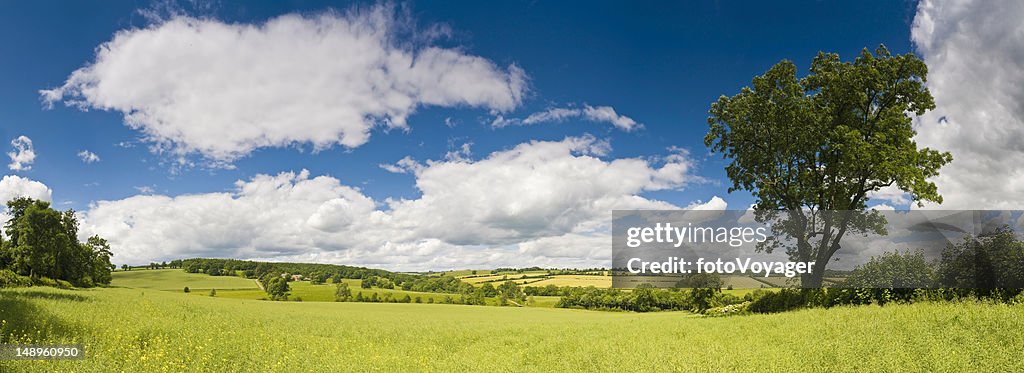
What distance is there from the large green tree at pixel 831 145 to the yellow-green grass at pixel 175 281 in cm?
10163

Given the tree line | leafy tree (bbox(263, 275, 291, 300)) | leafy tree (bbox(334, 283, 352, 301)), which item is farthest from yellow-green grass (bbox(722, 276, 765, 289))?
leafy tree (bbox(263, 275, 291, 300))

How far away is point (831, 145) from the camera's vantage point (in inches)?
1042

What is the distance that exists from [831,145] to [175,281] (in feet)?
407

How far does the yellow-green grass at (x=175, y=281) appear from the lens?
97438 mm

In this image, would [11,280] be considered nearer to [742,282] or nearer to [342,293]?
[342,293]

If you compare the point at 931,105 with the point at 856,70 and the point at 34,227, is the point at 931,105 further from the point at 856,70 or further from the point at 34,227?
the point at 34,227

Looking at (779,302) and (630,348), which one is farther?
(779,302)

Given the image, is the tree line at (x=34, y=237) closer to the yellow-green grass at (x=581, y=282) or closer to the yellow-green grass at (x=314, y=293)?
the yellow-green grass at (x=314, y=293)

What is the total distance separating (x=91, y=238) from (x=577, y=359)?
78704mm

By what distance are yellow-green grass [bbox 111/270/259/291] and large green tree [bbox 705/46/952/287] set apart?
333 feet

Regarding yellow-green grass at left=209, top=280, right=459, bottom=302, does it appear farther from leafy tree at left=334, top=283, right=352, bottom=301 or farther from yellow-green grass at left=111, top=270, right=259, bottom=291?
yellow-green grass at left=111, top=270, right=259, bottom=291

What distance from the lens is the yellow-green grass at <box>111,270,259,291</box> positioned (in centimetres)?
9744

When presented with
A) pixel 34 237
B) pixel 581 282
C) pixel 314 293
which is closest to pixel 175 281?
pixel 314 293

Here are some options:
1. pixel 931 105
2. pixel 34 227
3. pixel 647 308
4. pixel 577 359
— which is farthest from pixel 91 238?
pixel 931 105
